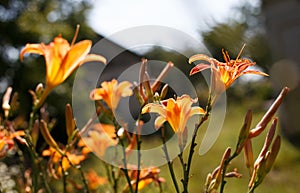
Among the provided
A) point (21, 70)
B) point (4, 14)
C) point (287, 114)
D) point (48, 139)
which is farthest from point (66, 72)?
point (4, 14)

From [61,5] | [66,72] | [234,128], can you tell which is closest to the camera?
[66,72]

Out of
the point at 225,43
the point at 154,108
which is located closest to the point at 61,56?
the point at 154,108

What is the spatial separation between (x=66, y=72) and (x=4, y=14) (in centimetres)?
370

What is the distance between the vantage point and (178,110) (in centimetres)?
41

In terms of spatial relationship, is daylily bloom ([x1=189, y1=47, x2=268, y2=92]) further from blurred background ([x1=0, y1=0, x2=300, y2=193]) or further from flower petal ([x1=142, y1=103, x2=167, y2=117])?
blurred background ([x1=0, y1=0, x2=300, y2=193])

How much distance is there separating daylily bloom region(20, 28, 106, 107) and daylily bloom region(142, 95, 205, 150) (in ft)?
0.58

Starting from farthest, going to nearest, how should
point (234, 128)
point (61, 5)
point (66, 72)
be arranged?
1. point (61, 5)
2. point (234, 128)
3. point (66, 72)

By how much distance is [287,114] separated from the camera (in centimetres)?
326

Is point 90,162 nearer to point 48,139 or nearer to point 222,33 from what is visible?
point 222,33

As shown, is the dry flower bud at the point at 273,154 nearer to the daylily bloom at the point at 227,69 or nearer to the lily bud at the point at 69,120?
the daylily bloom at the point at 227,69

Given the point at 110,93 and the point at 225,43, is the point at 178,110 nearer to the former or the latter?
the point at 110,93

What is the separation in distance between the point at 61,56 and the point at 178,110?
0.72ft

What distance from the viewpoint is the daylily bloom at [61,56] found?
0.55 meters

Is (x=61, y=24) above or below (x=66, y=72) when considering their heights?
above
